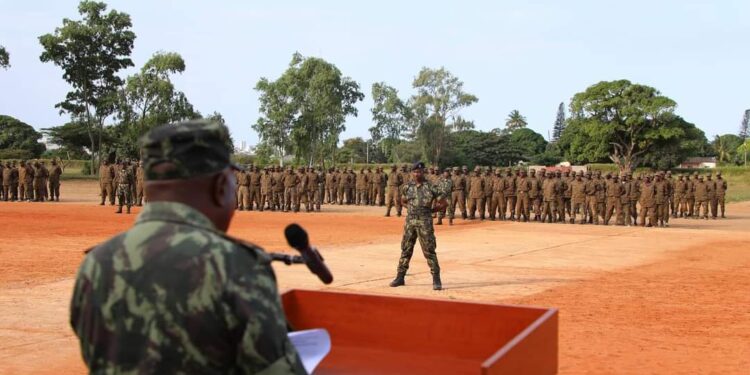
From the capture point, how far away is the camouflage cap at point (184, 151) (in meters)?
2.18

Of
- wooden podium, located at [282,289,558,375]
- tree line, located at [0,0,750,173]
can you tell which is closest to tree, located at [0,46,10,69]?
tree line, located at [0,0,750,173]

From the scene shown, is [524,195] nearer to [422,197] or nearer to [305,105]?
[422,197]

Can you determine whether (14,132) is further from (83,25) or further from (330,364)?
(330,364)

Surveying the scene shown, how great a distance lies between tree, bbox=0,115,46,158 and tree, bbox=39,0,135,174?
58.8ft

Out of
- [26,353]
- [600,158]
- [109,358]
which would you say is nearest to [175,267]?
[109,358]

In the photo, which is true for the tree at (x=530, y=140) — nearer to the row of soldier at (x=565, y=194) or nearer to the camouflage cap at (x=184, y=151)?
the row of soldier at (x=565, y=194)

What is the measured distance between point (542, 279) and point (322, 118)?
45.9 m

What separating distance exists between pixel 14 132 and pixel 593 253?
6963cm

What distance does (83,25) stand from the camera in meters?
50.7

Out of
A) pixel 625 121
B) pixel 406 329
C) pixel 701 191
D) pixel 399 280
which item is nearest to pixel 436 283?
pixel 399 280

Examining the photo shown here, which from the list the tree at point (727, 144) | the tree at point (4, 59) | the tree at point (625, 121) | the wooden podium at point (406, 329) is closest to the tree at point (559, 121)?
the tree at point (727, 144)

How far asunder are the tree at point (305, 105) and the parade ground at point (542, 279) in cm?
3310

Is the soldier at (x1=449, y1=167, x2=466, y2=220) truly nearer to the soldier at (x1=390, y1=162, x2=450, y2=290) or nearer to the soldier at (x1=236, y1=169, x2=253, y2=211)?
the soldier at (x1=236, y1=169, x2=253, y2=211)

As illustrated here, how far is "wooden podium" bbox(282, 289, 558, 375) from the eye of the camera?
4.14 meters
